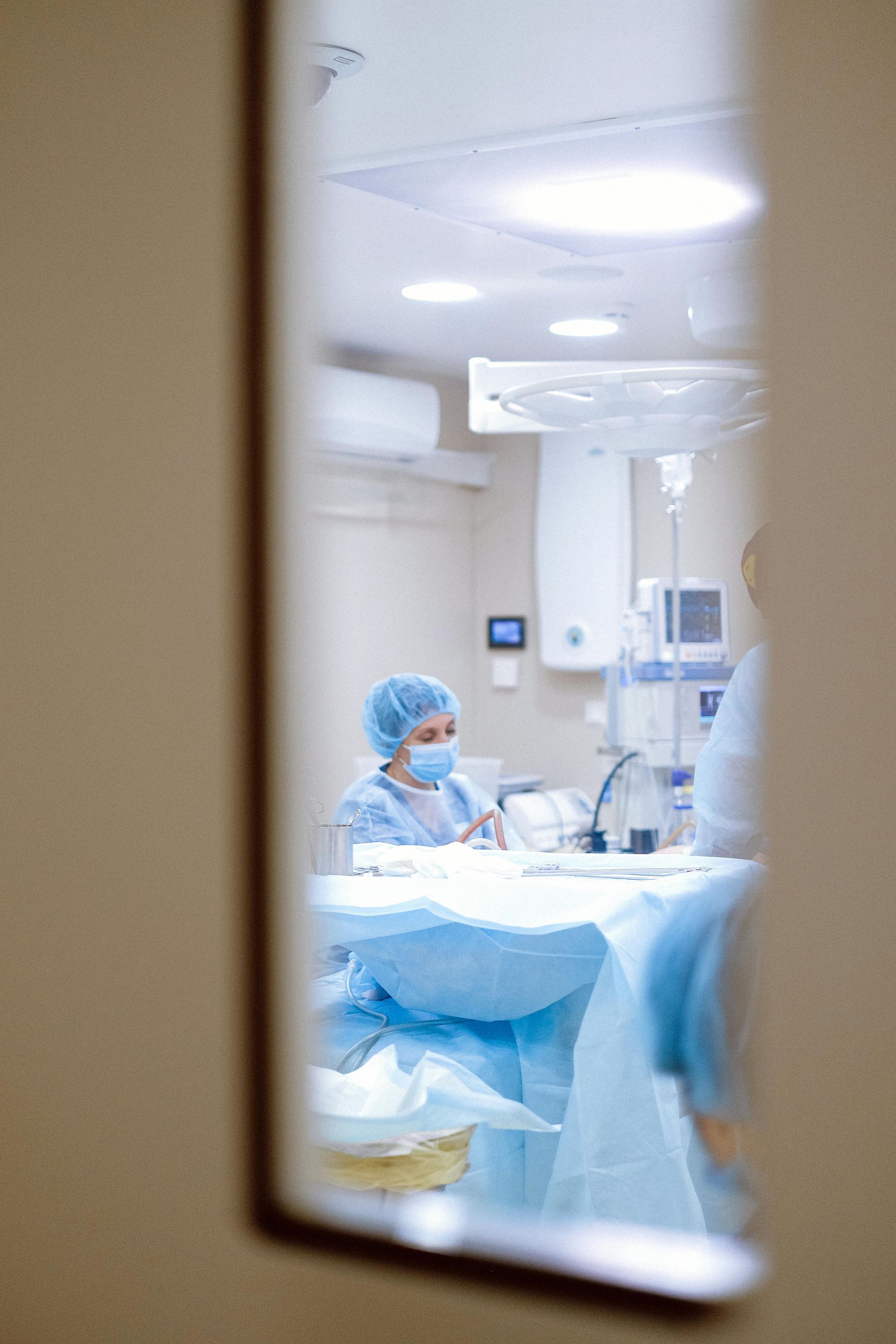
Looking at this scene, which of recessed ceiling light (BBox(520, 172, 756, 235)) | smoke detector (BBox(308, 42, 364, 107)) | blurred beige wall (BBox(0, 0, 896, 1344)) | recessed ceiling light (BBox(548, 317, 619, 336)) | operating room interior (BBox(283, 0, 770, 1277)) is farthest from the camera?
recessed ceiling light (BBox(548, 317, 619, 336))

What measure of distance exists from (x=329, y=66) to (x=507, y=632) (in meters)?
2.73

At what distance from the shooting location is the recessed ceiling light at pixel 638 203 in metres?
2.09

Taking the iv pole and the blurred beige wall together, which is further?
the iv pole

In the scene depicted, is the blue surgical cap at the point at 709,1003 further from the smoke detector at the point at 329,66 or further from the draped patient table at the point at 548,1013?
the smoke detector at the point at 329,66

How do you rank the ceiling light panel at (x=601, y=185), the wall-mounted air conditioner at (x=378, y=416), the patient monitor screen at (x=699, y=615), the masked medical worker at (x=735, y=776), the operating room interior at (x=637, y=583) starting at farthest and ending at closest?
the wall-mounted air conditioner at (x=378, y=416) → the patient monitor screen at (x=699, y=615) → the ceiling light panel at (x=601, y=185) → the masked medical worker at (x=735, y=776) → the operating room interior at (x=637, y=583)

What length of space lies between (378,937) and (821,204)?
1.23 m

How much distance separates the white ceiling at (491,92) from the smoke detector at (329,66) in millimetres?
16

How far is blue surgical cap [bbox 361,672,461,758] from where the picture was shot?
2.71 metres

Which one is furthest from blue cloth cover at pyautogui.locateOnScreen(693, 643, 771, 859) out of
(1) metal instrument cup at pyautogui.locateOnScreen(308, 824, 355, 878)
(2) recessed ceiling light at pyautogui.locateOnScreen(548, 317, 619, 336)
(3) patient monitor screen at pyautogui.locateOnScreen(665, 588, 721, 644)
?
(2) recessed ceiling light at pyautogui.locateOnScreen(548, 317, 619, 336)

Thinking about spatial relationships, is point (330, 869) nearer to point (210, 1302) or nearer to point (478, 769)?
point (210, 1302)

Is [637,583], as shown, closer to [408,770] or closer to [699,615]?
[699,615]

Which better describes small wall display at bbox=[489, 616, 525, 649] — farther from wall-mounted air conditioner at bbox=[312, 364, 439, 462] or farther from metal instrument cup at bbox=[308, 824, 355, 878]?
metal instrument cup at bbox=[308, 824, 355, 878]

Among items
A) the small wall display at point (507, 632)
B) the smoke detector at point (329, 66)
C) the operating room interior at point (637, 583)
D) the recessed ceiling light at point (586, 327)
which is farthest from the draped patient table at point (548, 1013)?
the small wall display at point (507, 632)

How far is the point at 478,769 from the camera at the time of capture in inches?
141
